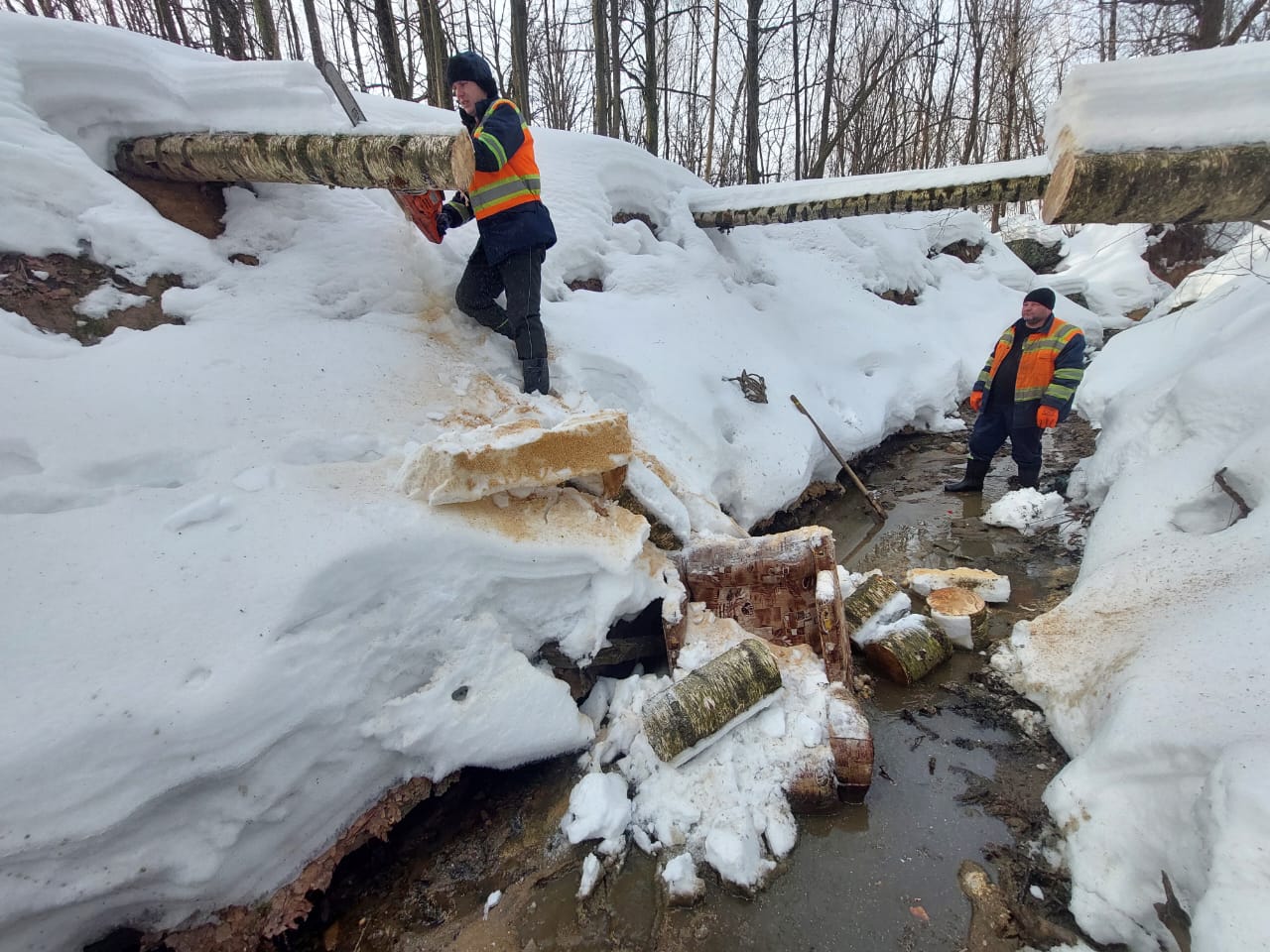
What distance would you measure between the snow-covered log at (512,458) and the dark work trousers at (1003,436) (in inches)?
144

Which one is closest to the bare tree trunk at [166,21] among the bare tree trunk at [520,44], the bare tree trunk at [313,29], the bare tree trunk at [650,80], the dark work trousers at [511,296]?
the bare tree trunk at [313,29]

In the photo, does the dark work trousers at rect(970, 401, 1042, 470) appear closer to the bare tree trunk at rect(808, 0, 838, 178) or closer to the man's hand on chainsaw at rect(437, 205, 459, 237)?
the man's hand on chainsaw at rect(437, 205, 459, 237)

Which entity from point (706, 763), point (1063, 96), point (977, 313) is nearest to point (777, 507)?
point (706, 763)

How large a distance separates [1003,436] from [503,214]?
439 centimetres

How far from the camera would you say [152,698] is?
5.20ft

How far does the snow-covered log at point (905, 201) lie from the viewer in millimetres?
4898

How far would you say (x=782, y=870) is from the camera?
204 centimetres

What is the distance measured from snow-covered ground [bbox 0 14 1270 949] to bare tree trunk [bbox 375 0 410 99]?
1.28m

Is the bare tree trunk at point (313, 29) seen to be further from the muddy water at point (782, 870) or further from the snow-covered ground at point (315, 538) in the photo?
the muddy water at point (782, 870)

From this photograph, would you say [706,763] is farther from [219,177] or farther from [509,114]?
[219,177]

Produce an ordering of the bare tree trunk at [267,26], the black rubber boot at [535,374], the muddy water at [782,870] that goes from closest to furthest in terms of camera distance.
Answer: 1. the muddy water at [782,870]
2. the black rubber boot at [535,374]
3. the bare tree trunk at [267,26]

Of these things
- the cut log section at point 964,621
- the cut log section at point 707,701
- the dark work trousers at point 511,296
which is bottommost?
the cut log section at point 964,621

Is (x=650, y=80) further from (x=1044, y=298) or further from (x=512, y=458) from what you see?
(x=512, y=458)

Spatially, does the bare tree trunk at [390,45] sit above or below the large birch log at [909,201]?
above
